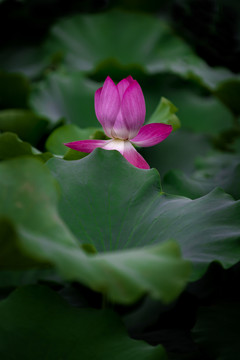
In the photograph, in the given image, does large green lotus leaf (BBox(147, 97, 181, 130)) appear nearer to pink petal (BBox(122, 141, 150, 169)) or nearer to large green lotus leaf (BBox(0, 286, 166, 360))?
pink petal (BBox(122, 141, 150, 169))

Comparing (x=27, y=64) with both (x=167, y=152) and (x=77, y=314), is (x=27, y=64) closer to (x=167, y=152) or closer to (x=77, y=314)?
(x=167, y=152)

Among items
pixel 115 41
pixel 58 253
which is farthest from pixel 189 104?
pixel 58 253

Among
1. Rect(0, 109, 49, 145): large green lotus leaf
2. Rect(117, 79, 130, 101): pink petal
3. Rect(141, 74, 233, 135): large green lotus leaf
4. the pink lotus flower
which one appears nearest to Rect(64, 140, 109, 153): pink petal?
the pink lotus flower

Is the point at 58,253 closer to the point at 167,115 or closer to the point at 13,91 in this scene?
the point at 167,115

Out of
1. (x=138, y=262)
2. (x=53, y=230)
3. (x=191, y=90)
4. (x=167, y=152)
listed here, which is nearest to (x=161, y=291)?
(x=138, y=262)

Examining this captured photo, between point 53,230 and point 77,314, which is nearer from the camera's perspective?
point 53,230
